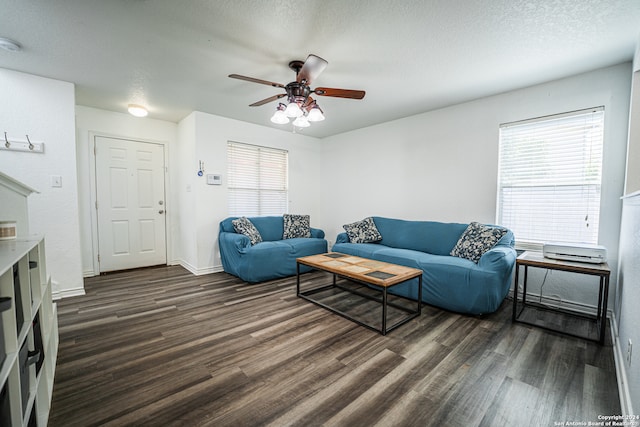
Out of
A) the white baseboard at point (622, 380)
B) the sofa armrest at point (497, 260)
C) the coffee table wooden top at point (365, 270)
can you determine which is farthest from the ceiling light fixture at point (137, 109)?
the white baseboard at point (622, 380)

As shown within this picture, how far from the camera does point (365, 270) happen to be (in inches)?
105

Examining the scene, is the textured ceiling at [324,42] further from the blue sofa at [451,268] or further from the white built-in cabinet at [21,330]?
the blue sofa at [451,268]

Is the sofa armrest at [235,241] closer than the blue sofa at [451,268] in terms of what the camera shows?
No

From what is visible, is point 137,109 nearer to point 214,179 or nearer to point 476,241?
point 214,179

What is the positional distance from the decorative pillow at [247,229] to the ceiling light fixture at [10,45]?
2.71m

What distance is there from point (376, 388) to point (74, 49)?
3.66 m

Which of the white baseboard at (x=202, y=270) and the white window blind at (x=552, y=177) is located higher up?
the white window blind at (x=552, y=177)

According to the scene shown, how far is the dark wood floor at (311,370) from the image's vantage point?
1.44 meters

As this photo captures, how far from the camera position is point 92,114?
392 cm

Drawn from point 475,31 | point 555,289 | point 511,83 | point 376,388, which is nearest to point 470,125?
point 511,83

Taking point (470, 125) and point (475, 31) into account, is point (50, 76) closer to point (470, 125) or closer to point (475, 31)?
point (475, 31)

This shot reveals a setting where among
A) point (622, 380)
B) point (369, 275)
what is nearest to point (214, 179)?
point (369, 275)

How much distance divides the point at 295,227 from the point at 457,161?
9.01ft

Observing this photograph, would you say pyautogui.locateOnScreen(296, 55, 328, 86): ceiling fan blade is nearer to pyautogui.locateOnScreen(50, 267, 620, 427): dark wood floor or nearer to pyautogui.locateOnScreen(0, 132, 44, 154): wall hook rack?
pyautogui.locateOnScreen(50, 267, 620, 427): dark wood floor
